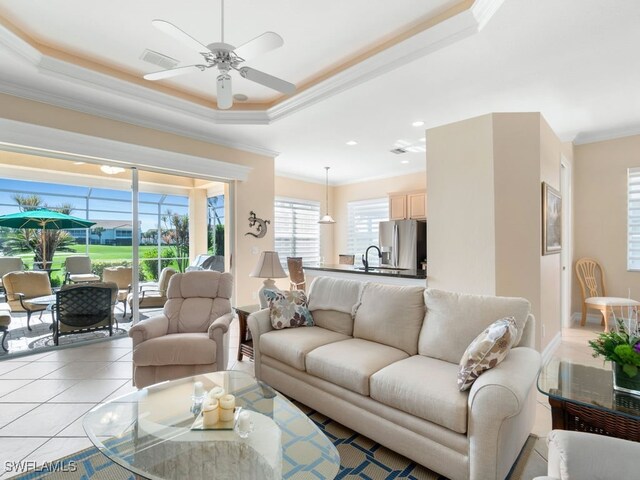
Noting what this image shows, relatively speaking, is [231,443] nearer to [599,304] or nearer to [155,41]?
[155,41]

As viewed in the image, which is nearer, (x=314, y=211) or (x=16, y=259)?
(x=16, y=259)

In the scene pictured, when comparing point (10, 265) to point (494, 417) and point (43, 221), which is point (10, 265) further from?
point (494, 417)

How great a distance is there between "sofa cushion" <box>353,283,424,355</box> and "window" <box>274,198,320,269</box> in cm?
464

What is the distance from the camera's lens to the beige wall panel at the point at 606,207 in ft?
15.2

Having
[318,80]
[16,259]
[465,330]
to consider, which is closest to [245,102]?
[318,80]

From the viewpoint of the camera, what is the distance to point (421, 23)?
8.56ft

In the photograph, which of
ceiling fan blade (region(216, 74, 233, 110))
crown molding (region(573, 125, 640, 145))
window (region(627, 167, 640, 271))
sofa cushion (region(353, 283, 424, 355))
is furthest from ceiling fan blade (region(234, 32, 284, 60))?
window (region(627, 167, 640, 271))

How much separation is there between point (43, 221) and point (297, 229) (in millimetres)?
4783

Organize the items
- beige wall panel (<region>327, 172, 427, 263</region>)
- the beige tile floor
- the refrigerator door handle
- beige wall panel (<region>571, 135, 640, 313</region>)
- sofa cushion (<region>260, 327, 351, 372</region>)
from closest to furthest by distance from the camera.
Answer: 1. the beige tile floor
2. sofa cushion (<region>260, 327, 351, 372</region>)
3. beige wall panel (<region>571, 135, 640, 313</region>)
4. the refrigerator door handle
5. beige wall panel (<region>327, 172, 427, 263</region>)

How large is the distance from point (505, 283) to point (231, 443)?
2849mm

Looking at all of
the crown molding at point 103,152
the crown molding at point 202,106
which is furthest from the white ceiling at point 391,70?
the crown molding at point 103,152

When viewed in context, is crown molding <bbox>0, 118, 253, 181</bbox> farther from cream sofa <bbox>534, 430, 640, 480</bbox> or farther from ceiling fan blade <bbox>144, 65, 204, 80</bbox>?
A: cream sofa <bbox>534, 430, 640, 480</bbox>

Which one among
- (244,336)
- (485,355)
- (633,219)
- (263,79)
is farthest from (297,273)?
(633,219)

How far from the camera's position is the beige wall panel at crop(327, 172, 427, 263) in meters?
6.99
